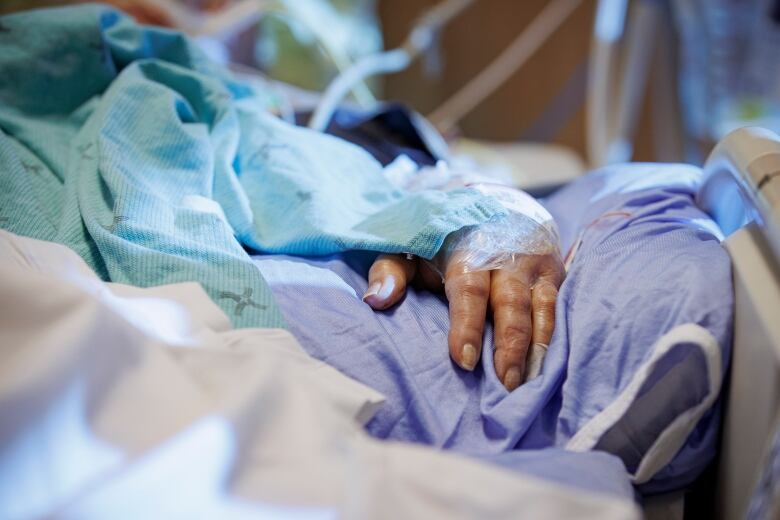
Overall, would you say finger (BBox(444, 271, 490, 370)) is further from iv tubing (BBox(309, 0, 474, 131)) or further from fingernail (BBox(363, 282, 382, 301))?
iv tubing (BBox(309, 0, 474, 131))

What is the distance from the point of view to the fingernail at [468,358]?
0.62 metres

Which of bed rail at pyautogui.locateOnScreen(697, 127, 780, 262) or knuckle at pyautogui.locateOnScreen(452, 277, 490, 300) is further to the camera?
knuckle at pyautogui.locateOnScreen(452, 277, 490, 300)

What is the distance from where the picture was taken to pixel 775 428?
470 mm

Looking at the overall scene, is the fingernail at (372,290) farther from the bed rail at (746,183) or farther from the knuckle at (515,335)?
the bed rail at (746,183)

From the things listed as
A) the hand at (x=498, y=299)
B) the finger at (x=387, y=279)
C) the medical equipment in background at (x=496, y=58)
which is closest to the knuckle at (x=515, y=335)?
A: the hand at (x=498, y=299)

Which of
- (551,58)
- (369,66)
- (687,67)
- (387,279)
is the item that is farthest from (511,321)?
(551,58)

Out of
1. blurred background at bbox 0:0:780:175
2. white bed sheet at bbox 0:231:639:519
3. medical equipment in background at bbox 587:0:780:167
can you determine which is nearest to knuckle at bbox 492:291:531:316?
white bed sheet at bbox 0:231:639:519

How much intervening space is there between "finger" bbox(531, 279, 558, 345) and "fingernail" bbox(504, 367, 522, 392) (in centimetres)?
5

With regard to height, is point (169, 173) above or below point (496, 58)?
above

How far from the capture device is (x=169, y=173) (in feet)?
2.59

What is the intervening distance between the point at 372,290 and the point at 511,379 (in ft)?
0.52

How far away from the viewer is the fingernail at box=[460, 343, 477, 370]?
620 mm

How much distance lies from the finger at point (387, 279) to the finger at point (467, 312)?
47 mm

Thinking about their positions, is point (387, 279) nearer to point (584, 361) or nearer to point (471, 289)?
point (471, 289)
